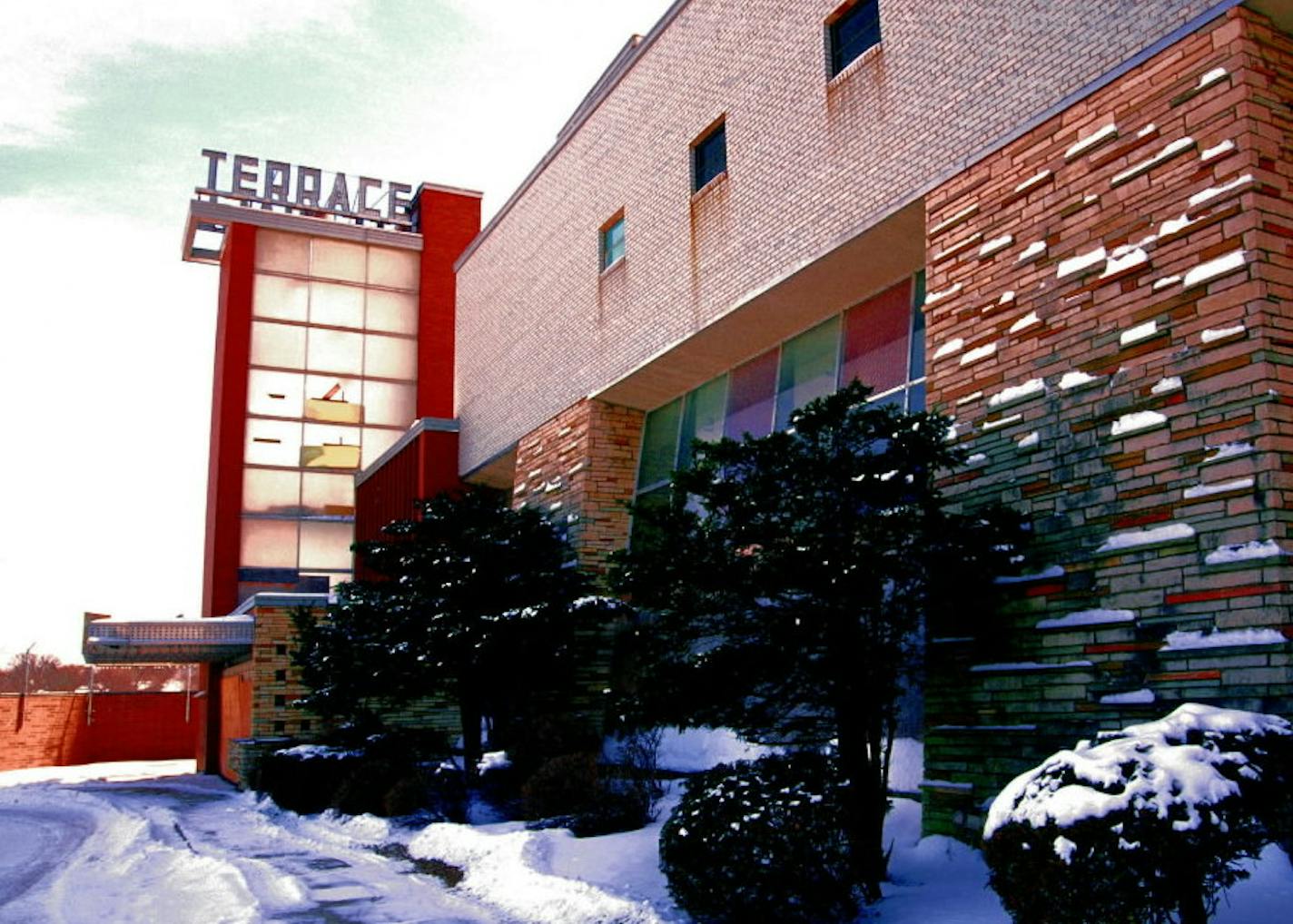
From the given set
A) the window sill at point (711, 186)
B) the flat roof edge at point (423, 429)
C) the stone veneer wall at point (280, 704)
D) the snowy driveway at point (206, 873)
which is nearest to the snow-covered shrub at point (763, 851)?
the snowy driveway at point (206, 873)

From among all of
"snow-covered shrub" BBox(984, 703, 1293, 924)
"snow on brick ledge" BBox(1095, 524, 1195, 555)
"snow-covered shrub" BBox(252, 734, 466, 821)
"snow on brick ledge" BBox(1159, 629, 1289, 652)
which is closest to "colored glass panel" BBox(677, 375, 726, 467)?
"snow-covered shrub" BBox(252, 734, 466, 821)

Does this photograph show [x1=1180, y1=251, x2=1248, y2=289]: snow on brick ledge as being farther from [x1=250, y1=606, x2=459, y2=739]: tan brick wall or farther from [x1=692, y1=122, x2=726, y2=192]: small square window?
[x1=250, y1=606, x2=459, y2=739]: tan brick wall

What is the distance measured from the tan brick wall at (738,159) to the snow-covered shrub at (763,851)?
6.17 meters

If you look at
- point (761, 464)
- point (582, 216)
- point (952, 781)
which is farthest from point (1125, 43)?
point (582, 216)

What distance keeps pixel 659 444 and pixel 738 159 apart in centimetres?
474

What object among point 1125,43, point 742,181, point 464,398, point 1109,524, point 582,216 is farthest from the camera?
point 464,398

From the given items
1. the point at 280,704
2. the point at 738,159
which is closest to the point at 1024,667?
the point at 738,159

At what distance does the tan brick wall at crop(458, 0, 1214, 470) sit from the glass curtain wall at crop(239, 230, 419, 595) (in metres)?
15.8

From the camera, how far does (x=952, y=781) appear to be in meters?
9.20

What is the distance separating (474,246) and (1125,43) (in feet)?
58.8

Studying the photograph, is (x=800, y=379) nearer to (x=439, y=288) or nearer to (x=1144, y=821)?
(x=1144, y=821)

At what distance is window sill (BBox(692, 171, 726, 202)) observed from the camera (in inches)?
594

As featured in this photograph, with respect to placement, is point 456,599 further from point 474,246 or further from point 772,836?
point 474,246

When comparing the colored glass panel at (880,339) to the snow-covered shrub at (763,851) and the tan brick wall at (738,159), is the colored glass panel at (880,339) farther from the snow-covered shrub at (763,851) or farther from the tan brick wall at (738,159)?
the snow-covered shrub at (763,851)
